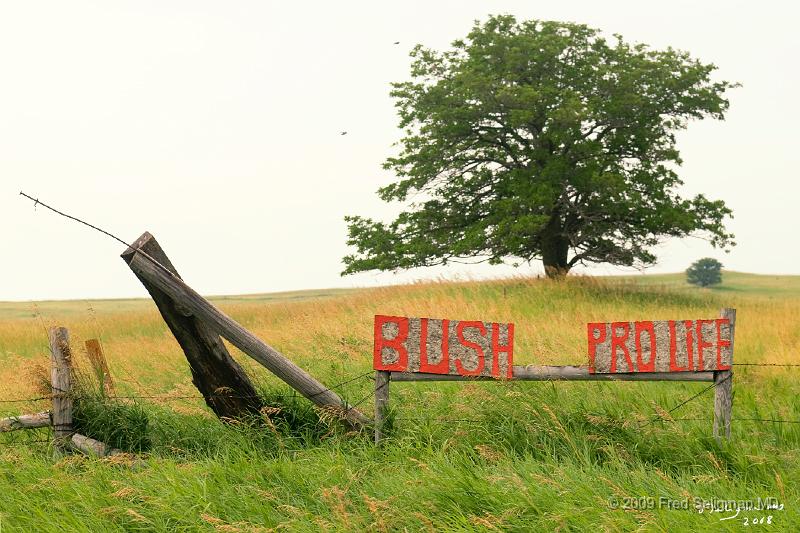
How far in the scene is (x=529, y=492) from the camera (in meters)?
5.05

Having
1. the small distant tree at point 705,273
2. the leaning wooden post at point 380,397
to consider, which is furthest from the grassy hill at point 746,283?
the leaning wooden post at point 380,397

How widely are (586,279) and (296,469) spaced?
643 inches

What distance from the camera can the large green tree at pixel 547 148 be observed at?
21.2 meters

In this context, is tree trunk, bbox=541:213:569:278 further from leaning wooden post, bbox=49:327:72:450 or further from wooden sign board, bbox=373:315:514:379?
leaning wooden post, bbox=49:327:72:450

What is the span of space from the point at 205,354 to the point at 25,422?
80.7 inches

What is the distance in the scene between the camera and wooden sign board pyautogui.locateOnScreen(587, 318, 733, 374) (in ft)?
21.5

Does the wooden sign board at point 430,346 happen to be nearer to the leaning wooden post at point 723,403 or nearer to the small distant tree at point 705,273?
the leaning wooden post at point 723,403

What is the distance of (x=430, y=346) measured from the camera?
20.9ft

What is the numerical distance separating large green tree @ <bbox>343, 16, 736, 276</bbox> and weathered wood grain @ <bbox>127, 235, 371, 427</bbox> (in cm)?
1443

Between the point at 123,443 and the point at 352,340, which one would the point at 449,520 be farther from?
the point at 352,340

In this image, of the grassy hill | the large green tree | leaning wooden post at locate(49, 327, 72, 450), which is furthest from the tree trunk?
the grassy hill

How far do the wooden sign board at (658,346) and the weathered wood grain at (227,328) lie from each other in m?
2.22

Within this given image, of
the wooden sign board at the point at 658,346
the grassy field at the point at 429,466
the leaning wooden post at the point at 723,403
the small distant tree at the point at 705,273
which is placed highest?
the small distant tree at the point at 705,273

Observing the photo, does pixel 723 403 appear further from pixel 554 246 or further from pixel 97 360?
pixel 554 246
